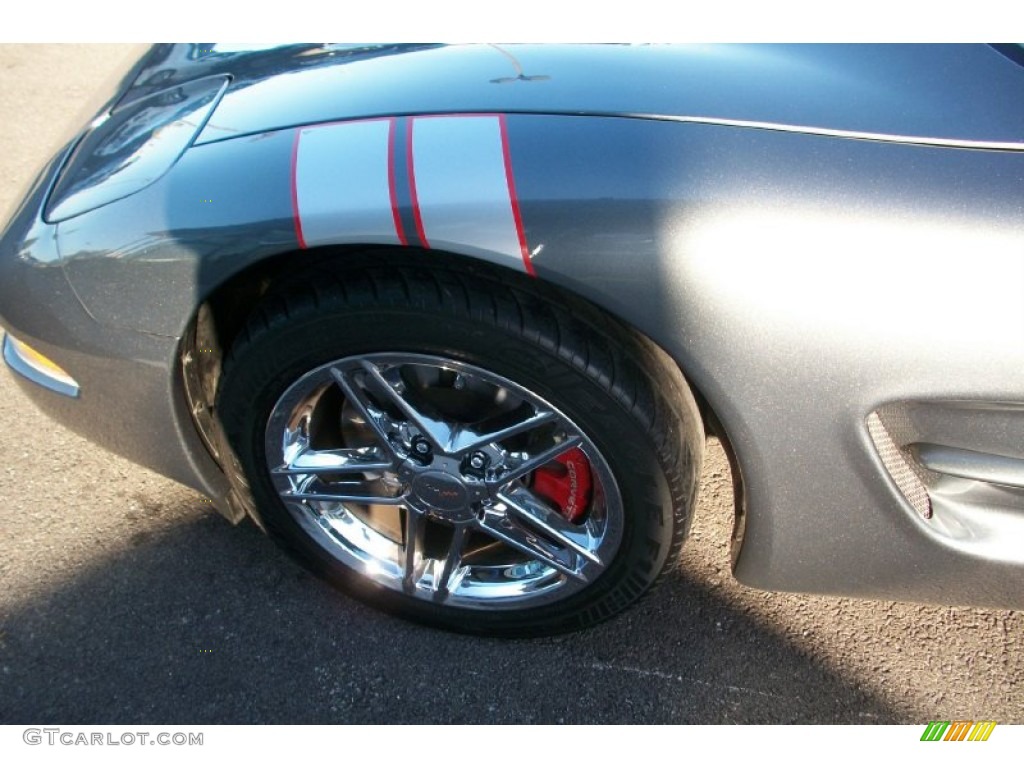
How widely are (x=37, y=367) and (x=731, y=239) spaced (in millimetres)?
1350

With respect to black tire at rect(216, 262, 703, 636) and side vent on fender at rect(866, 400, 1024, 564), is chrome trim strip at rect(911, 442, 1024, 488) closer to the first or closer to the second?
side vent on fender at rect(866, 400, 1024, 564)

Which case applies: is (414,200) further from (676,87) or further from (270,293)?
(676,87)

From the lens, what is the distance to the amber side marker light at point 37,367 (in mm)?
1656

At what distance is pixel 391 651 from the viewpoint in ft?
5.79

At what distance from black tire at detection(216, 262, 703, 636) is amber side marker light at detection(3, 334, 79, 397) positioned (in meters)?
0.34

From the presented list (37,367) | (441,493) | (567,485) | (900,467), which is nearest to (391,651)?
(441,493)

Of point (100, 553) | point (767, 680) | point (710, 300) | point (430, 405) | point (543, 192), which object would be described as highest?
point (543, 192)

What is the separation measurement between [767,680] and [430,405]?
86cm

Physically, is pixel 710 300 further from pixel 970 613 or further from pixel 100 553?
pixel 100 553

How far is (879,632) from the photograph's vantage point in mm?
1783

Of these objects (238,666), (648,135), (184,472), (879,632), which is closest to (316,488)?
(184,472)

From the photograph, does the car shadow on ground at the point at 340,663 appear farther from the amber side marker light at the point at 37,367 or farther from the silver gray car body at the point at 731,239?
the amber side marker light at the point at 37,367

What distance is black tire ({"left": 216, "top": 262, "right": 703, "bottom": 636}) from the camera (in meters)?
1.36

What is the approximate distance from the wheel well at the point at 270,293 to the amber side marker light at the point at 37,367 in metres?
0.25
